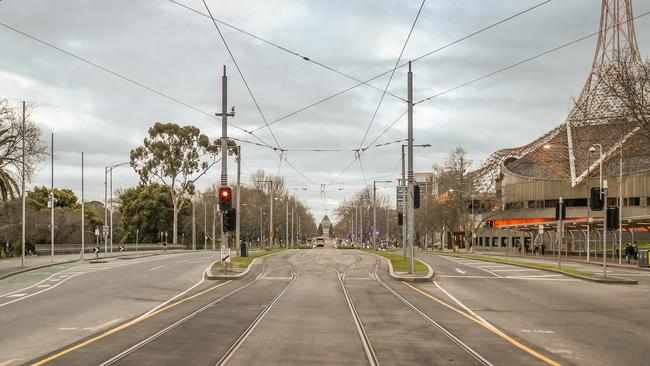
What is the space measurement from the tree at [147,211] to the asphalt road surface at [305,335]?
7201cm

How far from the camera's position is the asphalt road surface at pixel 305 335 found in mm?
10453

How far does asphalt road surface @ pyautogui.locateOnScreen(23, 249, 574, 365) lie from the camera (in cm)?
1045

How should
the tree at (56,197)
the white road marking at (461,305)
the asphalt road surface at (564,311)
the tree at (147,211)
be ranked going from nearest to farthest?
the asphalt road surface at (564,311), the white road marking at (461,305), the tree at (56,197), the tree at (147,211)

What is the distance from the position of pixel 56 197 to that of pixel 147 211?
12.3 m

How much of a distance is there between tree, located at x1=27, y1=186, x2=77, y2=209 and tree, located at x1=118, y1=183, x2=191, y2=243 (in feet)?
24.5

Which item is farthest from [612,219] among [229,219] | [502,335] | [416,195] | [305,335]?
[305,335]

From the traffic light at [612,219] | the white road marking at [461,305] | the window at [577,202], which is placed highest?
the window at [577,202]

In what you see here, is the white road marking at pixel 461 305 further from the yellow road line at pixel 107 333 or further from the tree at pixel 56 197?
the tree at pixel 56 197

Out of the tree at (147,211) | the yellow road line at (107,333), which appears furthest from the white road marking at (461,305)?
the tree at (147,211)

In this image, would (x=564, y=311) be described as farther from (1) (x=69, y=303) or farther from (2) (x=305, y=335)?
(1) (x=69, y=303)

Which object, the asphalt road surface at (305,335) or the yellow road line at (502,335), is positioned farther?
the yellow road line at (502,335)

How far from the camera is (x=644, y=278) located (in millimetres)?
31875

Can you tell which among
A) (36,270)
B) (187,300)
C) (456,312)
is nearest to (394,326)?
(456,312)

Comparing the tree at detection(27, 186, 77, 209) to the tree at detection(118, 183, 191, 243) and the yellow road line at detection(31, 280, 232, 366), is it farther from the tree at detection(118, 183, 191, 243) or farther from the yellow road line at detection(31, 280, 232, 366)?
the yellow road line at detection(31, 280, 232, 366)
